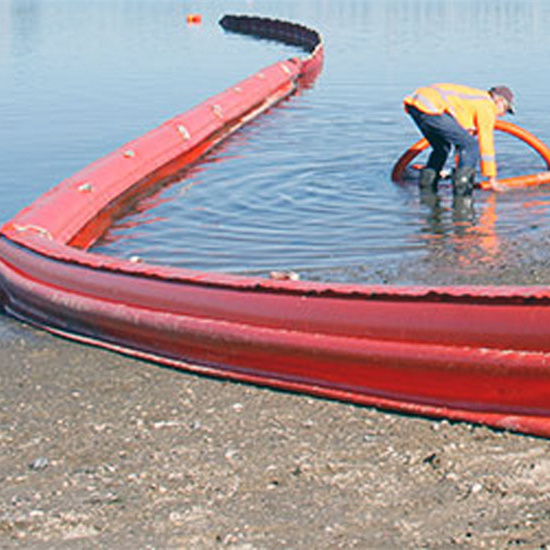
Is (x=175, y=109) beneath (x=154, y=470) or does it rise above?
beneath

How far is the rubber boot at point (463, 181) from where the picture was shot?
1232cm

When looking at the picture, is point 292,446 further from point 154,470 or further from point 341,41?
point 341,41

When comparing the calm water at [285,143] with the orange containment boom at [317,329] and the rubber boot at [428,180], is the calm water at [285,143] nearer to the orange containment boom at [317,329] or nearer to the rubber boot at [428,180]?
the rubber boot at [428,180]

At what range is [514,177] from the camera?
13812 millimetres

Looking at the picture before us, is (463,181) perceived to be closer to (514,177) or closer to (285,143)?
(514,177)

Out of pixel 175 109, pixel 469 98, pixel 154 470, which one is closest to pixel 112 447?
pixel 154 470

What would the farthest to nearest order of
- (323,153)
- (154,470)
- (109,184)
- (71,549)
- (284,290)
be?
1. (323,153)
2. (109,184)
3. (284,290)
4. (154,470)
5. (71,549)

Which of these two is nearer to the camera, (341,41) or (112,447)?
(112,447)

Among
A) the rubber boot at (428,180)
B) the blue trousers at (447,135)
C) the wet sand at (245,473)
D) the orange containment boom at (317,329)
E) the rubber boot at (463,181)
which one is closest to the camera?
the wet sand at (245,473)

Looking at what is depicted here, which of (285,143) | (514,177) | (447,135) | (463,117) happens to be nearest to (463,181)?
(447,135)

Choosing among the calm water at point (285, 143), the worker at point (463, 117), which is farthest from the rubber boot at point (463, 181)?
the calm water at point (285, 143)

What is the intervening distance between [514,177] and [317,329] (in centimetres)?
792

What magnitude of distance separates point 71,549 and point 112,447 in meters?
1.07

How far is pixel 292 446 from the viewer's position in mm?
5691
